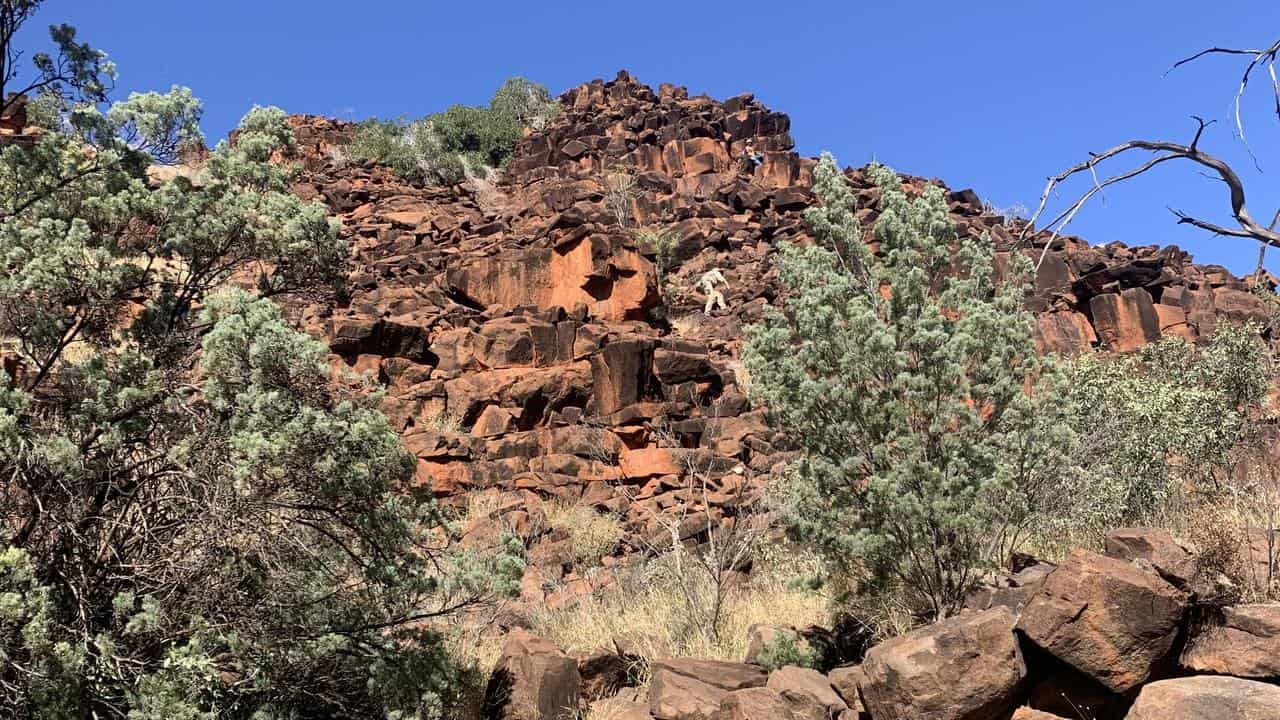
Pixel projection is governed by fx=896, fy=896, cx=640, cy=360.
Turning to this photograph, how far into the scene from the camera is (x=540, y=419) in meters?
16.6

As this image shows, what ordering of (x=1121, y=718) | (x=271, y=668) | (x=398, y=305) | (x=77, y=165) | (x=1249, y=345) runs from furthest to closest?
(x=398, y=305) < (x=1249, y=345) < (x=77, y=165) < (x=271, y=668) < (x=1121, y=718)

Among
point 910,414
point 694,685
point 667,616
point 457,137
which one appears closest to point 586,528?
point 667,616

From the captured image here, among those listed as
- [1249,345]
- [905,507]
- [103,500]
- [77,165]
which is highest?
[1249,345]

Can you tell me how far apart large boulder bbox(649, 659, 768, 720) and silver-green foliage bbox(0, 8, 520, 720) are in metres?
1.73

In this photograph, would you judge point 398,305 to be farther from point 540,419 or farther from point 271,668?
point 271,668

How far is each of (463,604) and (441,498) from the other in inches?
289

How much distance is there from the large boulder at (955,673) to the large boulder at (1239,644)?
35.9 inches

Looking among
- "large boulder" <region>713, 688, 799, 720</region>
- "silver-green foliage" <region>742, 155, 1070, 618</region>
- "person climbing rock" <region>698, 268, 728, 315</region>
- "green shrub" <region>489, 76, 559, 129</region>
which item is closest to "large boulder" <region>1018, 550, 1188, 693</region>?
"silver-green foliage" <region>742, 155, 1070, 618</region>

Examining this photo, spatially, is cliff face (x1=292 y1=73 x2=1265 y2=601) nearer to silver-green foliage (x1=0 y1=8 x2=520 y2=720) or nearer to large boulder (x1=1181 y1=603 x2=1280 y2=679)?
A: silver-green foliage (x1=0 y1=8 x2=520 y2=720)

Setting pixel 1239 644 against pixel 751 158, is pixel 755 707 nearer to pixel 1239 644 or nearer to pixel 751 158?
pixel 1239 644

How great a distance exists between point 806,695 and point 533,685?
250cm

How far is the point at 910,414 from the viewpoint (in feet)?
22.3

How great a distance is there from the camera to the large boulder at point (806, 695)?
204 inches

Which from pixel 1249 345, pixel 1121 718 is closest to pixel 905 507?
pixel 1121 718
